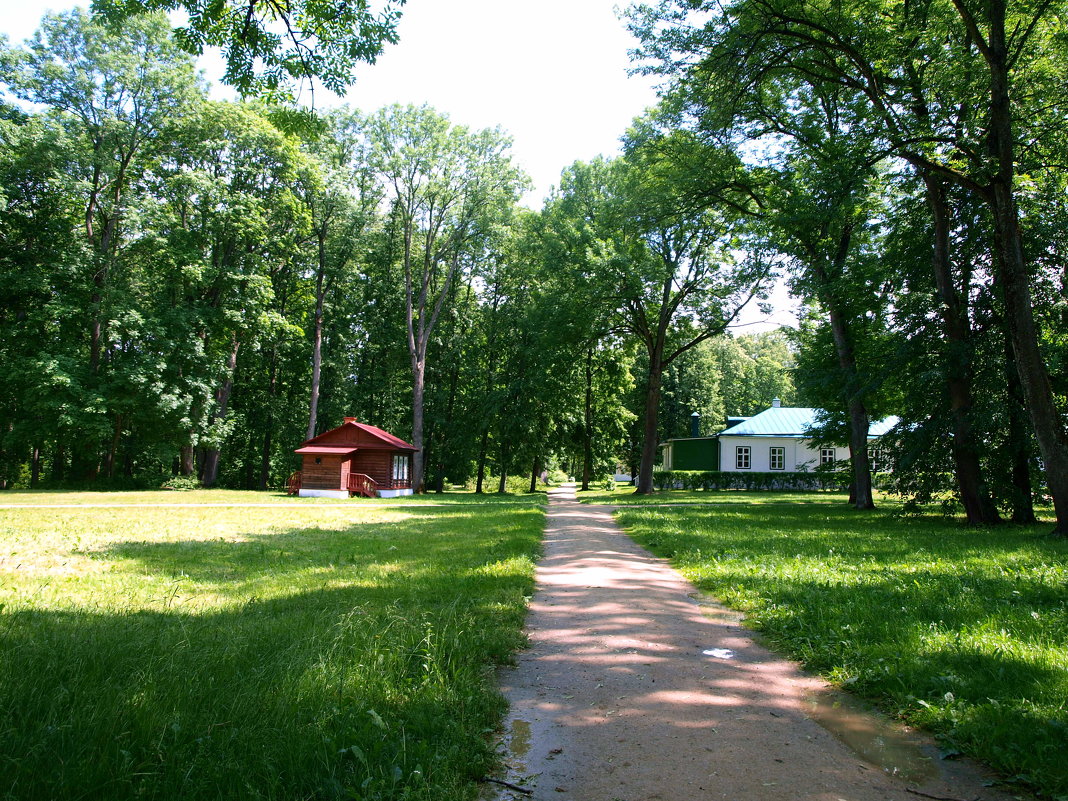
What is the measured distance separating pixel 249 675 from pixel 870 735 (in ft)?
11.3

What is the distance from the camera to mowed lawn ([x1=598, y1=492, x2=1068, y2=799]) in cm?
341

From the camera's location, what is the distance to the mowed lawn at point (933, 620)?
341cm

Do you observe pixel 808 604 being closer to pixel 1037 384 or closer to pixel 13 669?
pixel 13 669

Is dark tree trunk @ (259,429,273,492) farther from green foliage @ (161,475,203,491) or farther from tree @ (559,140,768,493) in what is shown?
tree @ (559,140,768,493)

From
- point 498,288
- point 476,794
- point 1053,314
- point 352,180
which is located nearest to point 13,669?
point 476,794

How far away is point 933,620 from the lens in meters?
5.44

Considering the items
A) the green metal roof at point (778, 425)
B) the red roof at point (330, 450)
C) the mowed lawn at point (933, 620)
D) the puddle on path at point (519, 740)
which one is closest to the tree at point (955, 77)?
the mowed lawn at point (933, 620)

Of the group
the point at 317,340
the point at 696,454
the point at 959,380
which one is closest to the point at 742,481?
the point at 696,454

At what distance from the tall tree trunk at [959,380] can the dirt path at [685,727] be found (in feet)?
35.9

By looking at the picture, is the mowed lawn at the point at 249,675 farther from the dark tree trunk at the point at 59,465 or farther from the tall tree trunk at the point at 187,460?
the tall tree trunk at the point at 187,460

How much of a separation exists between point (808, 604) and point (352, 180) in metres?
34.6

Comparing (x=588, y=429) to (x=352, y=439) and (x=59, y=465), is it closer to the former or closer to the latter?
(x=352, y=439)

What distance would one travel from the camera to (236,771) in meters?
2.59

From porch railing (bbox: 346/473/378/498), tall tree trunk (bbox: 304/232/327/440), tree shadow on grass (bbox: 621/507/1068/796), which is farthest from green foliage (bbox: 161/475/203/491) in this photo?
tree shadow on grass (bbox: 621/507/1068/796)
